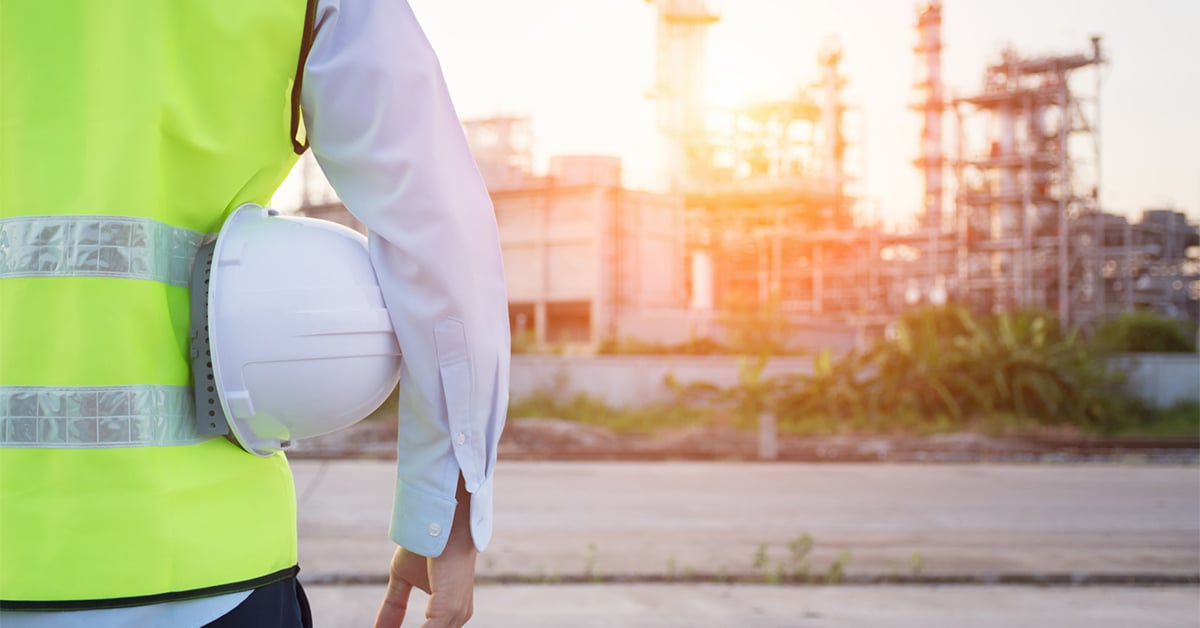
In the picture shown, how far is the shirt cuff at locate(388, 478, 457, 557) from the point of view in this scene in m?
1.44

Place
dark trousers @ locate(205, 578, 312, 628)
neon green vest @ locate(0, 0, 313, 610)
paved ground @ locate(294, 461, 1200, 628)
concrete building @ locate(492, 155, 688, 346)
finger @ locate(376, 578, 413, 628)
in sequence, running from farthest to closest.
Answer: concrete building @ locate(492, 155, 688, 346), paved ground @ locate(294, 461, 1200, 628), finger @ locate(376, 578, 413, 628), dark trousers @ locate(205, 578, 312, 628), neon green vest @ locate(0, 0, 313, 610)

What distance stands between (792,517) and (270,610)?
7.56 metres

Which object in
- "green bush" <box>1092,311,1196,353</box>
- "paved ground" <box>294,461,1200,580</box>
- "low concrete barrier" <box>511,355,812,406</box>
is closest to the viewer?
"paved ground" <box>294,461,1200,580</box>

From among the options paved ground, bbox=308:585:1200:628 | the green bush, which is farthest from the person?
the green bush

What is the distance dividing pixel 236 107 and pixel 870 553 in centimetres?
611

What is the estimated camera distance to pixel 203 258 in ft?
4.49

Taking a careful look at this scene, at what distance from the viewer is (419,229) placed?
1411 millimetres

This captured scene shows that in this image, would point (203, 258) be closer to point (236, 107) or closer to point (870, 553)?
point (236, 107)

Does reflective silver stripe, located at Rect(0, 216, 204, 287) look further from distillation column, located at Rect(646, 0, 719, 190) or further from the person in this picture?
distillation column, located at Rect(646, 0, 719, 190)

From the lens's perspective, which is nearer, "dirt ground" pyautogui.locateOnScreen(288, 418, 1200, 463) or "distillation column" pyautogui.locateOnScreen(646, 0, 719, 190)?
"dirt ground" pyautogui.locateOnScreen(288, 418, 1200, 463)

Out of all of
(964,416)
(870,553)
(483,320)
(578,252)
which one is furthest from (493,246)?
(578,252)

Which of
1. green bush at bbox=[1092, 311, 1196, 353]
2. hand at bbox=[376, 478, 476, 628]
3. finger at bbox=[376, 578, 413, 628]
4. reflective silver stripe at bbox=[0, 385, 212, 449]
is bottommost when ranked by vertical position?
green bush at bbox=[1092, 311, 1196, 353]

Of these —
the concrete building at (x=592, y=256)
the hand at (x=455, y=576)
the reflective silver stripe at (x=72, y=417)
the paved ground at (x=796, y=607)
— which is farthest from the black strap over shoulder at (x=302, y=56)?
the concrete building at (x=592, y=256)

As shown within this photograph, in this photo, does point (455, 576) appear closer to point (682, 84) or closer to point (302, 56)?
point (302, 56)
